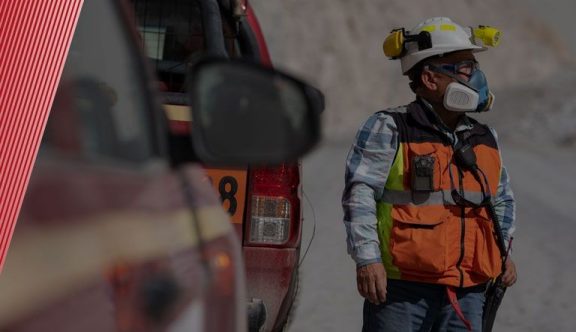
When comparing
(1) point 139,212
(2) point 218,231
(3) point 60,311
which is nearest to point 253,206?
(2) point 218,231

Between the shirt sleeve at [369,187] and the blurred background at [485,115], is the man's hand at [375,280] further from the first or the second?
the blurred background at [485,115]

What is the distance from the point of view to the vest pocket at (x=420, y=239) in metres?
4.25

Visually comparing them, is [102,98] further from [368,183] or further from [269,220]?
[269,220]

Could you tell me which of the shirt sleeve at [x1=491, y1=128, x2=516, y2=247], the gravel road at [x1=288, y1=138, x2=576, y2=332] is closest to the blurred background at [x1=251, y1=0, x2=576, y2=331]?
the gravel road at [x1=288, y1=138, x2=576, y2=332]

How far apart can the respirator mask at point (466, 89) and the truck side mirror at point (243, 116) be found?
1.85 metres

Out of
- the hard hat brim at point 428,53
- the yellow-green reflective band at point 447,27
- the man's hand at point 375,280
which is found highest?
the yellow-green reflective band at point 447,27

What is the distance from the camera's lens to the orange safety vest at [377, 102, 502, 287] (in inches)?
168

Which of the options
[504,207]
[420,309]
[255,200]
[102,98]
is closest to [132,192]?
[102,98]

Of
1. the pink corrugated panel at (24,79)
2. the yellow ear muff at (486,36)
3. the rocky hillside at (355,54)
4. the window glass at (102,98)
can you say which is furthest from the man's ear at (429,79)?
the rocky hillside at (355,54)

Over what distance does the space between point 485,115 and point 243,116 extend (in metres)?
38.4

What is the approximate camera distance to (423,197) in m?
Answer: 4.28

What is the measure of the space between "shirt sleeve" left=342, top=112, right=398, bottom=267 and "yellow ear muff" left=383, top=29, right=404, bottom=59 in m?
0.32

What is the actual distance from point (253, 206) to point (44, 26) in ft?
12.2

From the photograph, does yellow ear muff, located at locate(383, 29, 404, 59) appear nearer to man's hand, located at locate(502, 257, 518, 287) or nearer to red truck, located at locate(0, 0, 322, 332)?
man's hand, located at locate(502, 257, 518, 287)
